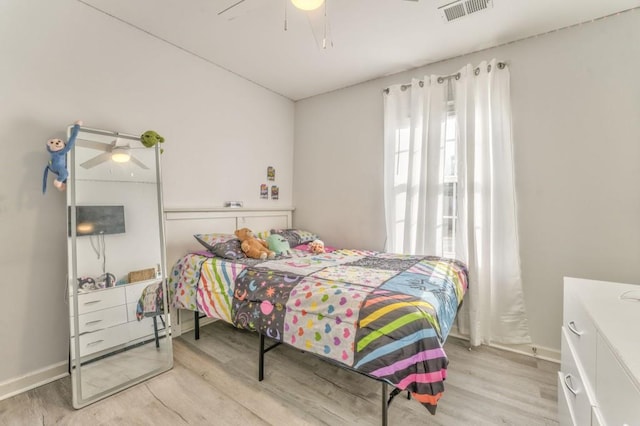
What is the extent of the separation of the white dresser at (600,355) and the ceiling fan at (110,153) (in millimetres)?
2781

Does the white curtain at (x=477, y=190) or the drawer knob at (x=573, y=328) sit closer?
the drawer knob at (x=573, y=328)

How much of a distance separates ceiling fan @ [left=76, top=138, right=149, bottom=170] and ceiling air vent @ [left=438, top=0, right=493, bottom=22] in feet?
8.40

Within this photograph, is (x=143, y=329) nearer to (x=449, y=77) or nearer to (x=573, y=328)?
(x=573, y=328)

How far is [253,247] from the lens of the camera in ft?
8.16

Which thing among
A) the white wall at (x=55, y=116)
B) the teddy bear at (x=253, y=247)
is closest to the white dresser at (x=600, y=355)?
the teddy bear at (x=253, y=247)

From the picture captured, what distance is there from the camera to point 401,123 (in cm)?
294

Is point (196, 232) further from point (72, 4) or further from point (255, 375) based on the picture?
point (72, 4)

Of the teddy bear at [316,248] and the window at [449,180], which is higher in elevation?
the window at [449,180]

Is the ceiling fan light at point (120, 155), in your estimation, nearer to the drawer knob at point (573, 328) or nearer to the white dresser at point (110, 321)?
the white dresser at point (110, 321)

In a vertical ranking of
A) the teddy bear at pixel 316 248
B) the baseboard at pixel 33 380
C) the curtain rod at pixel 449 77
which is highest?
the curtain rod at pixel 449 77

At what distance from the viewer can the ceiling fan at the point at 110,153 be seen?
1979 mm

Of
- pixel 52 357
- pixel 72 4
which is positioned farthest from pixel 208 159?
pixel 52 357

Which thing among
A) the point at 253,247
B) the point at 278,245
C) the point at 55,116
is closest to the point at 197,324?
the point at 253,247

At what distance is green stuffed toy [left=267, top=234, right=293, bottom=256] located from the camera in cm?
269
